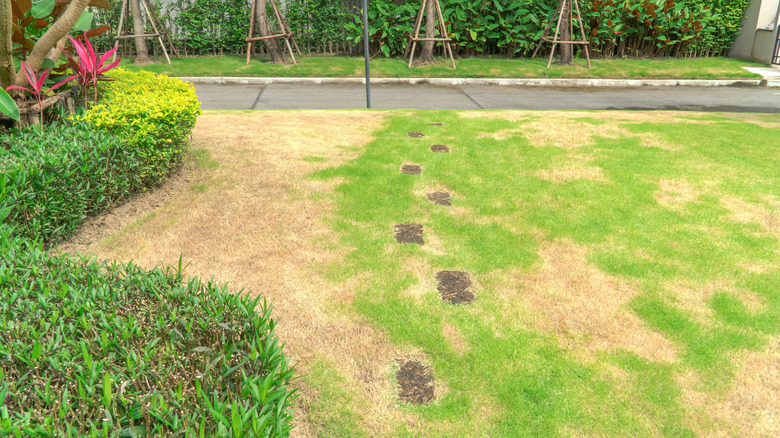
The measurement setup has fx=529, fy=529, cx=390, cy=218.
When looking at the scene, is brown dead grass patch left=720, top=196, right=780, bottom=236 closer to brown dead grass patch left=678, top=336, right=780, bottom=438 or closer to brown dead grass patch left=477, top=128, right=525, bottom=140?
brown dead grass patch left=678, top=336, right=780, bottom=438

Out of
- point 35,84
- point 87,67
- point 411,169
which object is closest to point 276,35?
point 411,169

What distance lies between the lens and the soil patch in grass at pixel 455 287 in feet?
12.2

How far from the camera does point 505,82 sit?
15789mm

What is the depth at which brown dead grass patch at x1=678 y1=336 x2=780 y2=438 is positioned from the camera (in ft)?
8.84

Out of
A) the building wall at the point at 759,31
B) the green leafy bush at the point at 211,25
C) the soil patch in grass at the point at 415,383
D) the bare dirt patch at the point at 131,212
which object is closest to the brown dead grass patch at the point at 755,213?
the soil patch in grass at the point at 415,383

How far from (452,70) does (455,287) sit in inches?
532

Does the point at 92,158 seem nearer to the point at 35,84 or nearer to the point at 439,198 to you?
the point at 35,84

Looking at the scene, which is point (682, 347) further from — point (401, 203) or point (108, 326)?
point (108, 326)

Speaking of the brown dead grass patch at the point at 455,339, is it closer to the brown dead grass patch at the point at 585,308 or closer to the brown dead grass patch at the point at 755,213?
the brown dead grass patch at the point at 585,308

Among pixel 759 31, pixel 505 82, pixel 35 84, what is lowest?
pixel 505 82

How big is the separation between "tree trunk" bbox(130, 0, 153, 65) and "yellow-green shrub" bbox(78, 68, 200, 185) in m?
11.0

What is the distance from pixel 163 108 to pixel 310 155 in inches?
75.2

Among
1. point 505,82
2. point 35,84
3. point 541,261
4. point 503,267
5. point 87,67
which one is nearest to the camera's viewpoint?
point 503,267

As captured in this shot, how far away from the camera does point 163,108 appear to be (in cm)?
514
